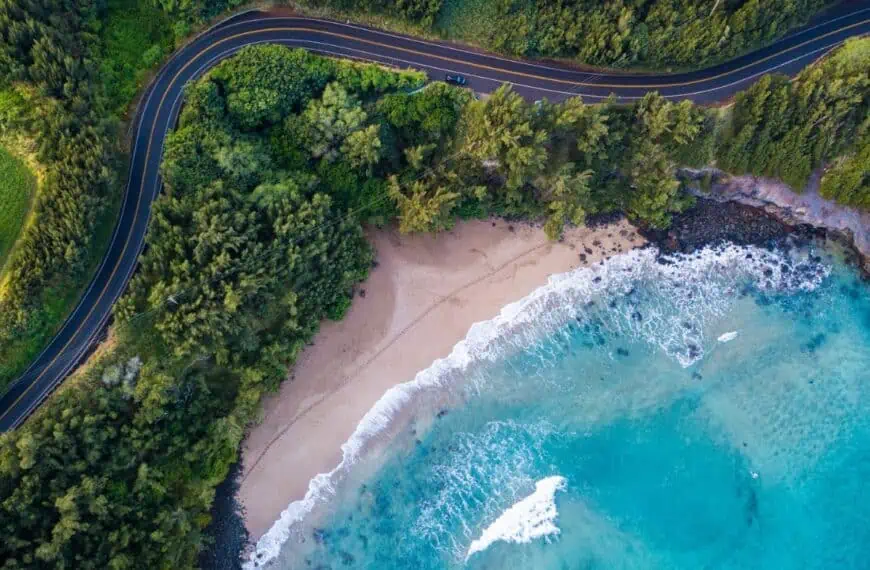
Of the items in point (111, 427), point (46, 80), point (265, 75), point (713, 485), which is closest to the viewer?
point (111, 427)

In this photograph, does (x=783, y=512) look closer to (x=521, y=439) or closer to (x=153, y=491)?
(x=521, y=439)

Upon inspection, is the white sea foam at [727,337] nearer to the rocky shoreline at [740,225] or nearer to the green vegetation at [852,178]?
the rocky shoreline at [740,225]

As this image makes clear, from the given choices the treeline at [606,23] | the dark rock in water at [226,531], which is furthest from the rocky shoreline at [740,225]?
the dark rock in water at [226,531]

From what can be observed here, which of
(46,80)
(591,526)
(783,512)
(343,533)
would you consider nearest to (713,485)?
(783,512)

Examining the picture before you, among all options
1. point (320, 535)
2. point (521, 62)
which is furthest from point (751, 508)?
point (521, 62)

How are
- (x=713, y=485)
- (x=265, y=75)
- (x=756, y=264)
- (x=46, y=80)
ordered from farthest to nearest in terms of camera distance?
(x=756, y=264) < (x=713, y=485) < (x=265, y=75) < (x=46, y=80)

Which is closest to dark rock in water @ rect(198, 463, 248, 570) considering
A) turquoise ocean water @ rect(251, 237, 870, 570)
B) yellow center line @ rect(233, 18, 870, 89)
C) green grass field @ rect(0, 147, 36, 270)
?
turquoise ocean water @ rect(251, 237, 870, 570)

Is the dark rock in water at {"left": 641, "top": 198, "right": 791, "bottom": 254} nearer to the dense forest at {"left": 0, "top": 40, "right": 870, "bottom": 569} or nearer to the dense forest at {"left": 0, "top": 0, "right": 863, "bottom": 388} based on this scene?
the dense forest at {"left": 0, "top": 40, "right": 870, "bottom": 569}
